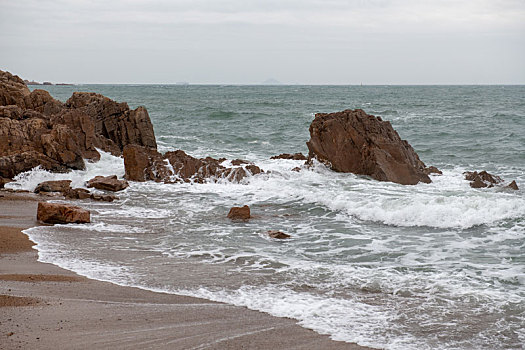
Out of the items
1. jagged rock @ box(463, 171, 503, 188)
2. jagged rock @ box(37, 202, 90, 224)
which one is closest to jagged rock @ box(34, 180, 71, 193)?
jagged rock @ box(37, 202, 90, 224)

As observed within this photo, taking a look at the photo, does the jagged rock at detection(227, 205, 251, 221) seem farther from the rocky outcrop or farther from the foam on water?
the foam on water

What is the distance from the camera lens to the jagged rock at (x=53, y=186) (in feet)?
42.3

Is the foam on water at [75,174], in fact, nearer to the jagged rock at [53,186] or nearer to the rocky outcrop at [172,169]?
the jagged rock at [53,186]

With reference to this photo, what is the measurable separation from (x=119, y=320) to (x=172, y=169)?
380 inches

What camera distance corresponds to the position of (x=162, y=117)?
123ft

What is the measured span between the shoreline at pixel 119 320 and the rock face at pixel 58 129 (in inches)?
324

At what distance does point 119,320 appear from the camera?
17.4ft

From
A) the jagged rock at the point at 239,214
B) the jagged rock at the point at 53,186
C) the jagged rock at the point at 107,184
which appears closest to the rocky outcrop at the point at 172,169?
the jagged rock at the point at 107,184

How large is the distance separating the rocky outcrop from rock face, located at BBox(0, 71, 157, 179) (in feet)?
4.73

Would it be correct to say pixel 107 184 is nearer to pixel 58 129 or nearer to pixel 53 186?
pixel 53 186

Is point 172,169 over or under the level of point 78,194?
over

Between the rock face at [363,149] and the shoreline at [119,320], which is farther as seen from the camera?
the rock face at [363,149]

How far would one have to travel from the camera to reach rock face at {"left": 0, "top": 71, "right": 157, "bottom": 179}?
14.4 meters

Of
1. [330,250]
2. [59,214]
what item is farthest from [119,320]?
[59,214]
